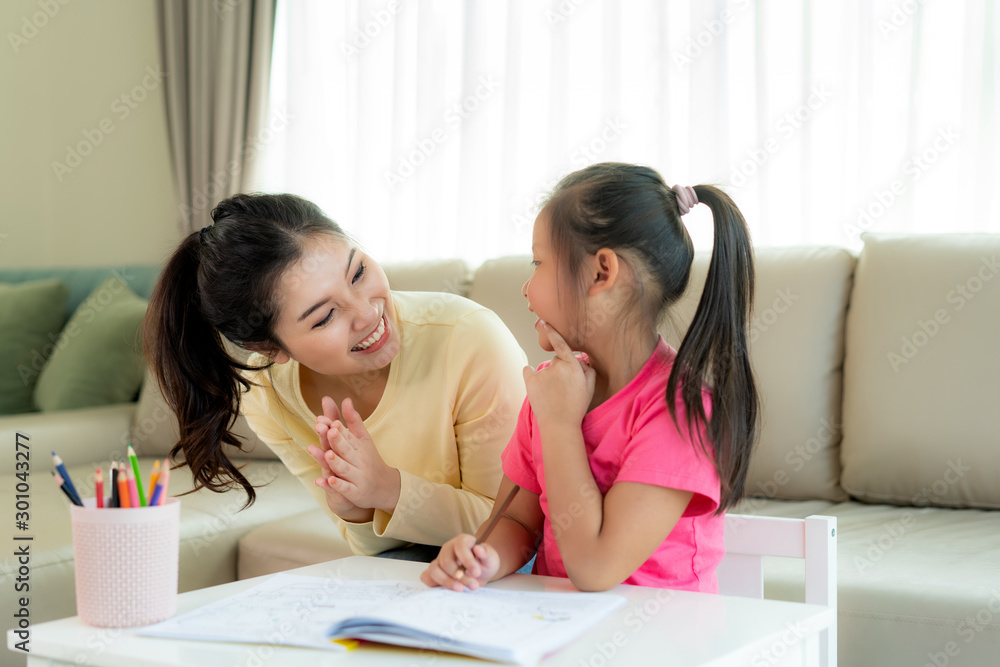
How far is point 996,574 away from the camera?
1330mm

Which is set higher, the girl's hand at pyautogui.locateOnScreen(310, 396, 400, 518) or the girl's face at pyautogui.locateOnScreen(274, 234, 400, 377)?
A: the girl's face at pyautogui.locateOnScreen(274, 234, 400, 377)

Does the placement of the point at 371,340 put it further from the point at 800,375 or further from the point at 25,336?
the point at 25,336

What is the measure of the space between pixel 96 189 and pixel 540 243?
2.90m

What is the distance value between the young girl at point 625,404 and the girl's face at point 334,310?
269 millimetres

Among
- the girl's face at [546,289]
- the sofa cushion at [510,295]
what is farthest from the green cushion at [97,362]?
the girl's face at [546,289]

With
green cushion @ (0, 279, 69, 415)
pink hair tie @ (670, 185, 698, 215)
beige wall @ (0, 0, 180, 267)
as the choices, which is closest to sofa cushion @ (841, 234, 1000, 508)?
pink hair tie @ (670, 185, 698, 215)

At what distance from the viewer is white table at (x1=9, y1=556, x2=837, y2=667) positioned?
0.68 meters

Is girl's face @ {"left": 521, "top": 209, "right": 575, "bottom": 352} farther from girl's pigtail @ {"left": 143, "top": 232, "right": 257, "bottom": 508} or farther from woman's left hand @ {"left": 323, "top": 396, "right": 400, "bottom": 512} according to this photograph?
girl's pigtail @ {"left": 143, "top": 232, "right": 257, "bottom": 508}

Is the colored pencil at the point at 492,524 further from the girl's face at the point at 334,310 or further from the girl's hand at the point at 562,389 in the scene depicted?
the girl's face at the point at 334,310

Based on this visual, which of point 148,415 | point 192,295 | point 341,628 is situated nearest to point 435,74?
point 148,415

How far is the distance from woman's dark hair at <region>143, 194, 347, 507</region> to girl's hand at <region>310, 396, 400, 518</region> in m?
0.23

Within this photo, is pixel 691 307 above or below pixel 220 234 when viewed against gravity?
below

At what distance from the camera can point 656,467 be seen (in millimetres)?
885

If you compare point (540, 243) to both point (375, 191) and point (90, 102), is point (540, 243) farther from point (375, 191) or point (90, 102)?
point (90, 102)
